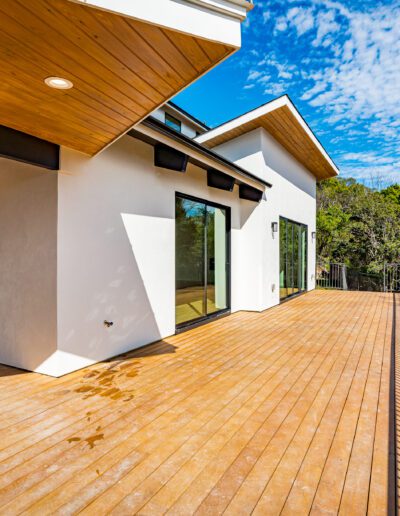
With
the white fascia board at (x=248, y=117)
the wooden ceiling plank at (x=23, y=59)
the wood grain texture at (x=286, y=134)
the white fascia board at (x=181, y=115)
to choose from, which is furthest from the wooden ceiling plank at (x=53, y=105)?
the white fascia board at (x=181, y=115)

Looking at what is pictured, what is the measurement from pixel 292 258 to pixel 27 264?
7.89 meters

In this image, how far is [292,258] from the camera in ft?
32.2

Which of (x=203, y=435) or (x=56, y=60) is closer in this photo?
(x=56, y=60)

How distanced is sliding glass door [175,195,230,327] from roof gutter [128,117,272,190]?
718 mm

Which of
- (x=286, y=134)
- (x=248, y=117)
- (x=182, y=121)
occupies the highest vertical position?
(x=182, y=121)

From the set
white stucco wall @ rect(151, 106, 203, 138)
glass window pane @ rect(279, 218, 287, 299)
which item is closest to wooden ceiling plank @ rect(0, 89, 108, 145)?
glass window pane @ rect(279, 218, 287, 299)

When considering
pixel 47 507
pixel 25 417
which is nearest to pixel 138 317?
pixel 25 417

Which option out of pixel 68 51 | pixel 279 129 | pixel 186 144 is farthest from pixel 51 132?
pixel 279 129

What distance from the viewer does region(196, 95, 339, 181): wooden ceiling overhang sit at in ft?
22.2

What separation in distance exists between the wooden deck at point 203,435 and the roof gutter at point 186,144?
9.37ft

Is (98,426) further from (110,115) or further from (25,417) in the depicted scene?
(110,115)

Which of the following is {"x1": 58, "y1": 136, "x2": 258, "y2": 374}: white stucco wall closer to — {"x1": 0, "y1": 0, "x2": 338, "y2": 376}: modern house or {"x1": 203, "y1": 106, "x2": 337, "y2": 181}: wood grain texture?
{"x1": 0, "y1": 0, "x2": 338, "y2": 376}: modern house

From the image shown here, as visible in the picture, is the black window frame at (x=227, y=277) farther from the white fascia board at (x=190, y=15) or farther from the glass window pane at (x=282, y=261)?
the white fascia board at (x=190, y=15)

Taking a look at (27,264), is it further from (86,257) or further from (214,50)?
(214,50)
